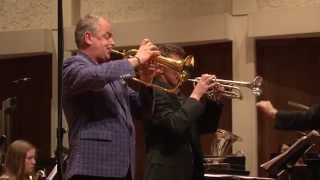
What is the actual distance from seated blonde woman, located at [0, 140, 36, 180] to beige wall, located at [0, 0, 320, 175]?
205 cm

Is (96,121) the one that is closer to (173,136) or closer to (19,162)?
(173,136)

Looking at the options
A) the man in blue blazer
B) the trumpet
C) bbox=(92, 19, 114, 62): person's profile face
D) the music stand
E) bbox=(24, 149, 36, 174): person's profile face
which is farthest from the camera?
bbox=(24, 149, 36, 174): person's profile face

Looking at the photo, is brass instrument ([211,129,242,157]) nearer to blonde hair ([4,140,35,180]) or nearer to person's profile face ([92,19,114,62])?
blonde hair ([4,140,35,180])

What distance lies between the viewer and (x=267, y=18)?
22.0 ft

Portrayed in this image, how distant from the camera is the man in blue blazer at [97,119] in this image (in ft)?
10.9

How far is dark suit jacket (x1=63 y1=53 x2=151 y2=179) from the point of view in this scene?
10.9ft

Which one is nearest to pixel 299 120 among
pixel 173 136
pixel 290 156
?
pixel 173 136

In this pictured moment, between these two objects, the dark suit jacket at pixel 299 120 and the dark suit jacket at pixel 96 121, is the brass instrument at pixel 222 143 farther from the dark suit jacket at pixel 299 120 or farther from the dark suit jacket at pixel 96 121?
the dark suit jacket at pixel 96 121

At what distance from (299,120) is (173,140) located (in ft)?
2.63

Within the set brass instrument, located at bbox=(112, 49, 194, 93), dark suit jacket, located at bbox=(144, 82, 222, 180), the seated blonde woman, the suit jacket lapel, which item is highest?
brass instrument, located at bbox=(112, 49, 194, 93)

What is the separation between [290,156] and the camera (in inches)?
193

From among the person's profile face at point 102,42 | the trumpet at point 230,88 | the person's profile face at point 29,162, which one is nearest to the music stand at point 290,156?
the trumpet at point 230,88

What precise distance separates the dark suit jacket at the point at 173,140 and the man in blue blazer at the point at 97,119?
0.50 metres

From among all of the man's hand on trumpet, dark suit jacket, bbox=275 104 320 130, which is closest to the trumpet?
the man's hand on trumpet
